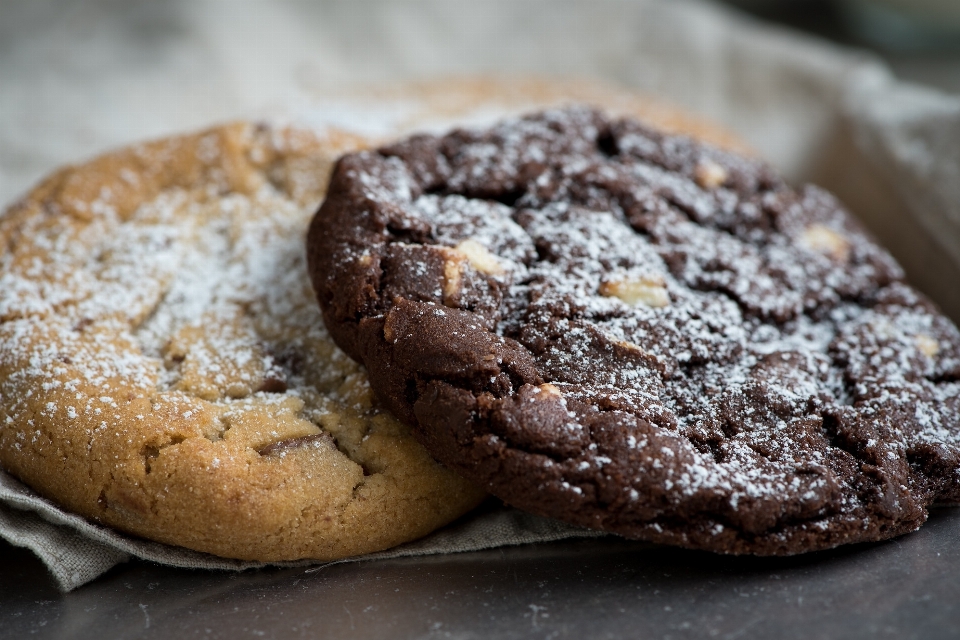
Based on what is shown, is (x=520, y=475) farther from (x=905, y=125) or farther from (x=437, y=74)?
(x=437, y=74)

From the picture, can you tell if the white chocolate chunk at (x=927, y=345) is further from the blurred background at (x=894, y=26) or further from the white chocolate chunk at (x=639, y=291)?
the blurred background at (x=894, y=26)

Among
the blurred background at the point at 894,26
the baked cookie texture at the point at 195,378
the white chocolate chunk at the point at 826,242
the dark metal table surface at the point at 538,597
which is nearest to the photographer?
the dark metal table surface at the point at 538,597

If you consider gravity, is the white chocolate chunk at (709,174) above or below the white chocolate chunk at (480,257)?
above

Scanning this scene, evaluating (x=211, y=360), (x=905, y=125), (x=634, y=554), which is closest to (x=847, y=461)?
(x=634, y=554)

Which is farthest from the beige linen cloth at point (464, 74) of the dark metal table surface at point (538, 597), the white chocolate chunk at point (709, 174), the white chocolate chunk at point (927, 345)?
the dark metal table surface at point (538, 597)

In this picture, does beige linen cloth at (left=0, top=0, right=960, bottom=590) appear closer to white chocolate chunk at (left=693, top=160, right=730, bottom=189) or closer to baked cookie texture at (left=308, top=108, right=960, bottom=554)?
baked cookie texture at (left=308, top=108, right=960, bottom=554)

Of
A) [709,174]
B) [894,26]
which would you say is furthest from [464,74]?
[894,26]

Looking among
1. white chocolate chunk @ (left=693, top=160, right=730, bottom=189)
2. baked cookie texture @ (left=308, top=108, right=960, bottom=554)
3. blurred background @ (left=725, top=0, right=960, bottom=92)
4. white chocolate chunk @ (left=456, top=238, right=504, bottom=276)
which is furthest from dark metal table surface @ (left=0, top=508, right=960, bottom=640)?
blurred background @ (left=725, top=0, right=960, bottom=92)
